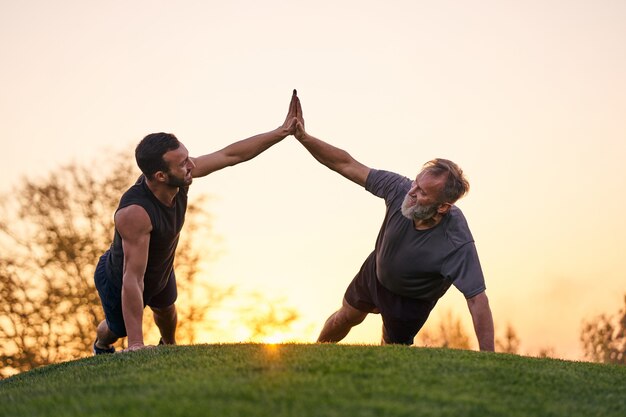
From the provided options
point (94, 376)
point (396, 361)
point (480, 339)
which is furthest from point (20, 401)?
point (480, 339)

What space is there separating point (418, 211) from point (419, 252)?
17.1 inches

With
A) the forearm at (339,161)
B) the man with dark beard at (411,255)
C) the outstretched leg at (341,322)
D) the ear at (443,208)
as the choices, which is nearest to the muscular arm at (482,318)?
the man with dark beard at (411,255)

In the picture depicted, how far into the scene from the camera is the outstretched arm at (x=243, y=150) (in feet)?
30.9

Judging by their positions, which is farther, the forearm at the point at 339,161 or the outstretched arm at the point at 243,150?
the forearm at the point at 339,161

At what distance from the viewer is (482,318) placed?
28.1 ft

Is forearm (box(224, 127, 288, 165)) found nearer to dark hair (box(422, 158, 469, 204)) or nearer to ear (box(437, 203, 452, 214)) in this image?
dark hair (box(422, 158, 469, 204))

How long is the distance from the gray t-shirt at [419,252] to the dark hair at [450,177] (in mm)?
244

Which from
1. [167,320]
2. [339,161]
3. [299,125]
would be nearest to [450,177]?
[339,161]

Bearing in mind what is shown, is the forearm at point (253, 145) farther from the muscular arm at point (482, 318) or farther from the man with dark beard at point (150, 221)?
the muscular arm at point (482, 318)

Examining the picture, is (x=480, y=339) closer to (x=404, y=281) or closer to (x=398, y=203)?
(x=404, y=281)

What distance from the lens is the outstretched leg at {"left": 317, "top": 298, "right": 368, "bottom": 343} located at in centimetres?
1028

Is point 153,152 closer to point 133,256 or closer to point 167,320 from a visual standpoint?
point 133,256

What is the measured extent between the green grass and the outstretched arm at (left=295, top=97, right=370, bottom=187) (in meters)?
2.39

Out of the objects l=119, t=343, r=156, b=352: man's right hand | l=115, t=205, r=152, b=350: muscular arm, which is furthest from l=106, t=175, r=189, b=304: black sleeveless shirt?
l=119, t=343, r=156, b=352: man's right hand
